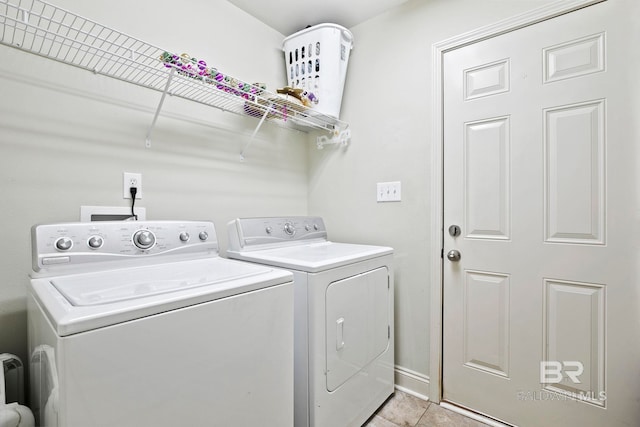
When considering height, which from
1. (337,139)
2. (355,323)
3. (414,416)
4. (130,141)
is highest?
(337,139)

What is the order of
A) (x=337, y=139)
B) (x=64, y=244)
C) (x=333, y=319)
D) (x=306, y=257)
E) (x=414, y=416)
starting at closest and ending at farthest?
(x=64, y=244) → (x=333, y=319) → (x=306, y=257) → (x=414, y=416) → (x=337, y=139)

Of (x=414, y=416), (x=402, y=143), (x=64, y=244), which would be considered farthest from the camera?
(x=402, y=143)

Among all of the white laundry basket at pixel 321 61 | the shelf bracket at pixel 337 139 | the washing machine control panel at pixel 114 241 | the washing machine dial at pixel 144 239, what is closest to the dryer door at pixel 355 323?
the washing machine control panel at pixel 114 241

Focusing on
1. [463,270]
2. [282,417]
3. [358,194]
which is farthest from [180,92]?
[463,270]

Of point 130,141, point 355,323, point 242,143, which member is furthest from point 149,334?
point 242,143

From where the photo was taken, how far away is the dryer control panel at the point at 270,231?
155cm

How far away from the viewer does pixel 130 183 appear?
1.43 m

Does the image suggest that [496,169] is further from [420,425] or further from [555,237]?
[420,425]

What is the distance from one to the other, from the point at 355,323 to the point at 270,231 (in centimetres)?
66

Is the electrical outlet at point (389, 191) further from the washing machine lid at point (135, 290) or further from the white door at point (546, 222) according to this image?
the washing machine lid at point (135, 290)

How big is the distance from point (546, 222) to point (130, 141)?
2.05m

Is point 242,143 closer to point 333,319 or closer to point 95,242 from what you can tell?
point 95,242

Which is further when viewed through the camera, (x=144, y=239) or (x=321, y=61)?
(x=321, y=61)

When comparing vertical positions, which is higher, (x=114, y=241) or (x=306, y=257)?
(x=114, y=241)
